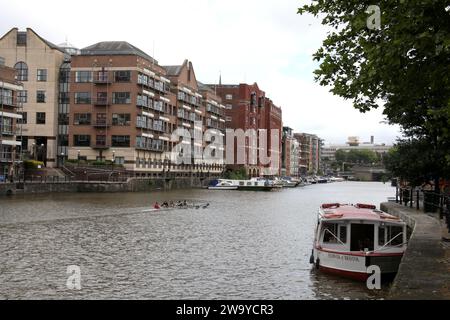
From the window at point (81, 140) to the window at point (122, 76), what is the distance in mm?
12175

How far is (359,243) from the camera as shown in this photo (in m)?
22.3

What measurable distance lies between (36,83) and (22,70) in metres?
3.51

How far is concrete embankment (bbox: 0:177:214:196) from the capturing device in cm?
7196

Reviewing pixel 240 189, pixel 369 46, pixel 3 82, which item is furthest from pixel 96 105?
pixel 369 46

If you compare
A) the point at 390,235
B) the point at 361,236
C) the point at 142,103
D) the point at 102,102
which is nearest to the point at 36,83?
the point at 102,102

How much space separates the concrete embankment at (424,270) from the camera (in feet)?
46.3

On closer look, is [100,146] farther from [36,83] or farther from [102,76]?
[36,83]

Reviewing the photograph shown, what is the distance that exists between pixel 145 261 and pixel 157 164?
9046 centimetres

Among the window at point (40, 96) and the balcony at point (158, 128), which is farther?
the balcony at point (158, 128)

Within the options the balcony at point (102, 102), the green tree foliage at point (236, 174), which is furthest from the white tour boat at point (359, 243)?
the green tree foliage at point (236, 174)

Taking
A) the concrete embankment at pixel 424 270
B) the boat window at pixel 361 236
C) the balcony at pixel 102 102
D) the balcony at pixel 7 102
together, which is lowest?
the concrete embankment at pixel 424 270

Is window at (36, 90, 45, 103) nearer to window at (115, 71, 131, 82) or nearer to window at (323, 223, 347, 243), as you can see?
window at (115, 71, 131, 82)

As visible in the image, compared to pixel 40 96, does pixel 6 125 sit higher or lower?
lower

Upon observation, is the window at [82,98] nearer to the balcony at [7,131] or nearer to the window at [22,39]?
the window at [22,39]
